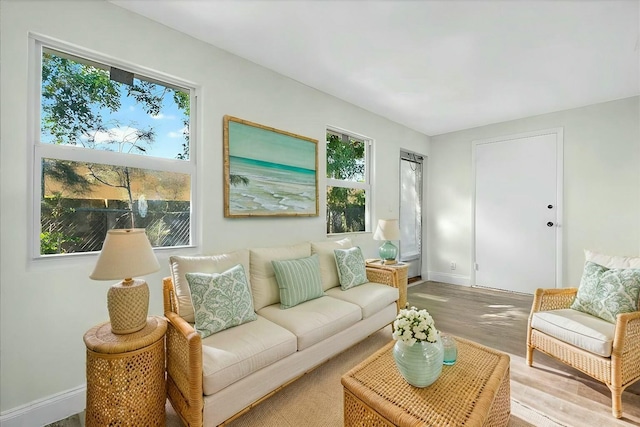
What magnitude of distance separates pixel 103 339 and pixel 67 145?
1.22 meters

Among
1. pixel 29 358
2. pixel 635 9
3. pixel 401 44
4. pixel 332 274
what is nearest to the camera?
pixel 29 358

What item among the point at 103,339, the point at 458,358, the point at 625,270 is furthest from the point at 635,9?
the point at 103,339

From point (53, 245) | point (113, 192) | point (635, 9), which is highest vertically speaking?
point (635, 9)

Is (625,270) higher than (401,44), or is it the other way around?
(401,44)

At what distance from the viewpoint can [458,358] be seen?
5.38 ft

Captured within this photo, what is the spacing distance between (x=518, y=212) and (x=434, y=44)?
119 inches

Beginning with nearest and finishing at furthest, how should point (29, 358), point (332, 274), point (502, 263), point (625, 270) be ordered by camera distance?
point (29, 358)
point (625, 270)
point (332, 274)
point (502, 263)

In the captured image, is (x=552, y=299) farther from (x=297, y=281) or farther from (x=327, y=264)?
(x=297, y=281)

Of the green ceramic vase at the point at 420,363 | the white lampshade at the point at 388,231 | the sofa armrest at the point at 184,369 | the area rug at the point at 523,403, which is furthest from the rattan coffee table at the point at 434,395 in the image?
the white lampshade at the point at 388,231

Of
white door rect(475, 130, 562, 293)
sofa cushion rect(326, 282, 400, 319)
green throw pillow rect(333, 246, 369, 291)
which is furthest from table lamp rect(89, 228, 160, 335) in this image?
white door rect(475, 130, 562, 293)

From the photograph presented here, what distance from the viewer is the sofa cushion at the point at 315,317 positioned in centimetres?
196

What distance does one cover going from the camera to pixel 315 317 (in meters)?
2.11

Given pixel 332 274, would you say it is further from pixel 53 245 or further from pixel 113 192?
pixel 53 245

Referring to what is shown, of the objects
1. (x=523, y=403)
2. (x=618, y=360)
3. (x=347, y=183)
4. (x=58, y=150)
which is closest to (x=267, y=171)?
(x=347, y=183)
